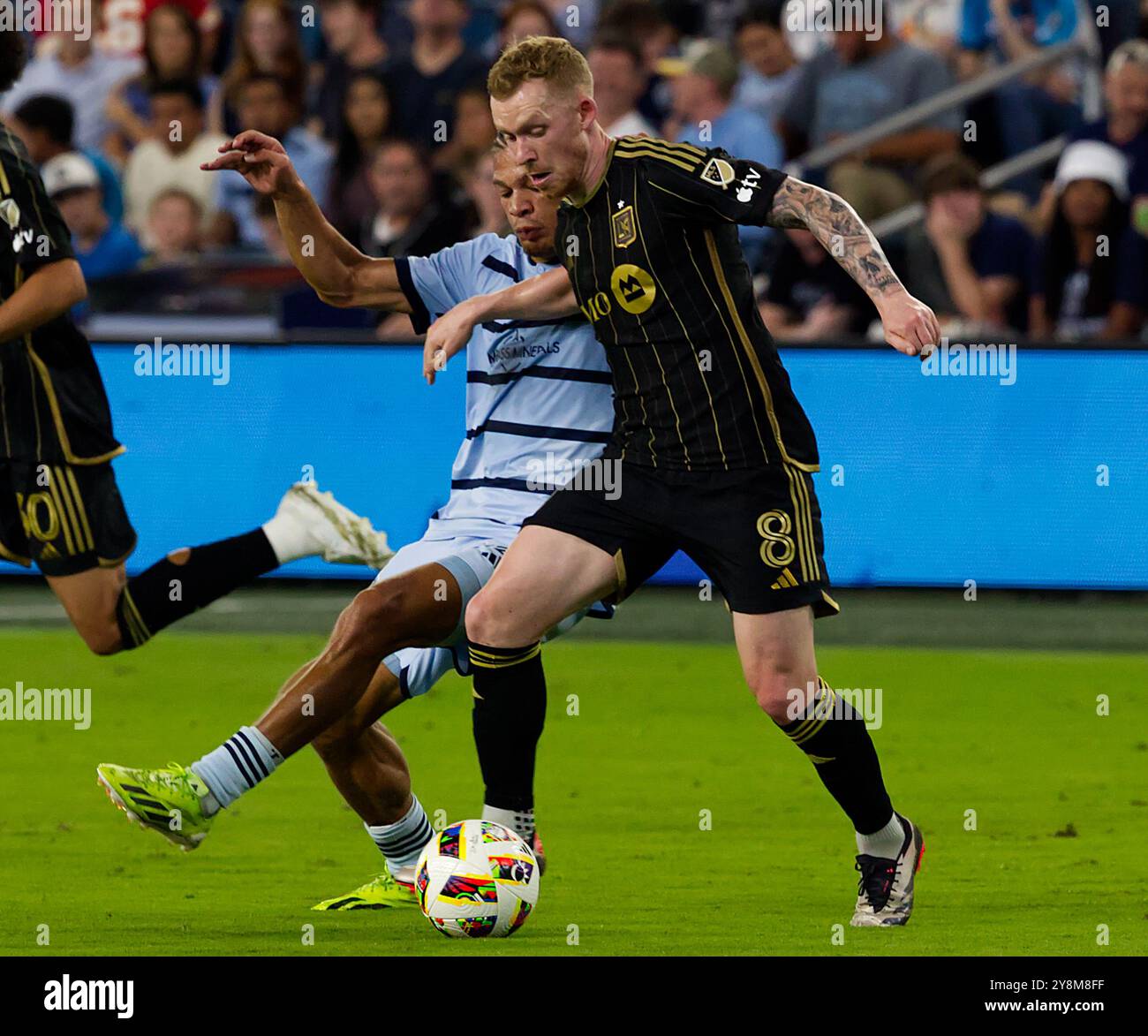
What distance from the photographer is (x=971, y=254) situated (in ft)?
42.5

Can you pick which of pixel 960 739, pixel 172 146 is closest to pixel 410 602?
pixel 960 739

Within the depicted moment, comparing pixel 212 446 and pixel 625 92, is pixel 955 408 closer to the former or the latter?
pixel 625 92

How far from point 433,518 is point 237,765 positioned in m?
1.31

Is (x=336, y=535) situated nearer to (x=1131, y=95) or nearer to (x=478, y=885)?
(x=478, y=885)

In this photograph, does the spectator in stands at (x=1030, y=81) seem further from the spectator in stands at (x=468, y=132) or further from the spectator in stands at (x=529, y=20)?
the spectator in stands at (x=468, y=132)

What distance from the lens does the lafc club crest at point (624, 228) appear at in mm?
5723

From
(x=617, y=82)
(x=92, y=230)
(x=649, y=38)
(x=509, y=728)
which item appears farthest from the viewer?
(x=649, y=38)

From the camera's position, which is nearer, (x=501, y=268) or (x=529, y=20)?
(x=501, y=268)

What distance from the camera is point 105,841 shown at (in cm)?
701

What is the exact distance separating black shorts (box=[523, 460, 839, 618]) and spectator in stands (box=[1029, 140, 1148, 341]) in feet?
23.0

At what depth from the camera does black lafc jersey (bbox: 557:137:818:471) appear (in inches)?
225

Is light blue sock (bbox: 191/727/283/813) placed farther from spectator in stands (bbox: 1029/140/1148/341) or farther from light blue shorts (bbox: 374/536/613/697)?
spectator in stands (bbox: 1029/140/1148/341)

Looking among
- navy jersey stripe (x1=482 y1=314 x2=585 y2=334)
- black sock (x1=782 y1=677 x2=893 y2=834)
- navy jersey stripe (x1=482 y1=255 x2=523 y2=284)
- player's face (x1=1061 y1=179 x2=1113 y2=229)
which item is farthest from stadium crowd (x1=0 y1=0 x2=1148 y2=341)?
black sock (x1=782 y1=677 x2=893 y2=834)

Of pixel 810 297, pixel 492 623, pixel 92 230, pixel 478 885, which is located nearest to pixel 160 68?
pixel 92 230
